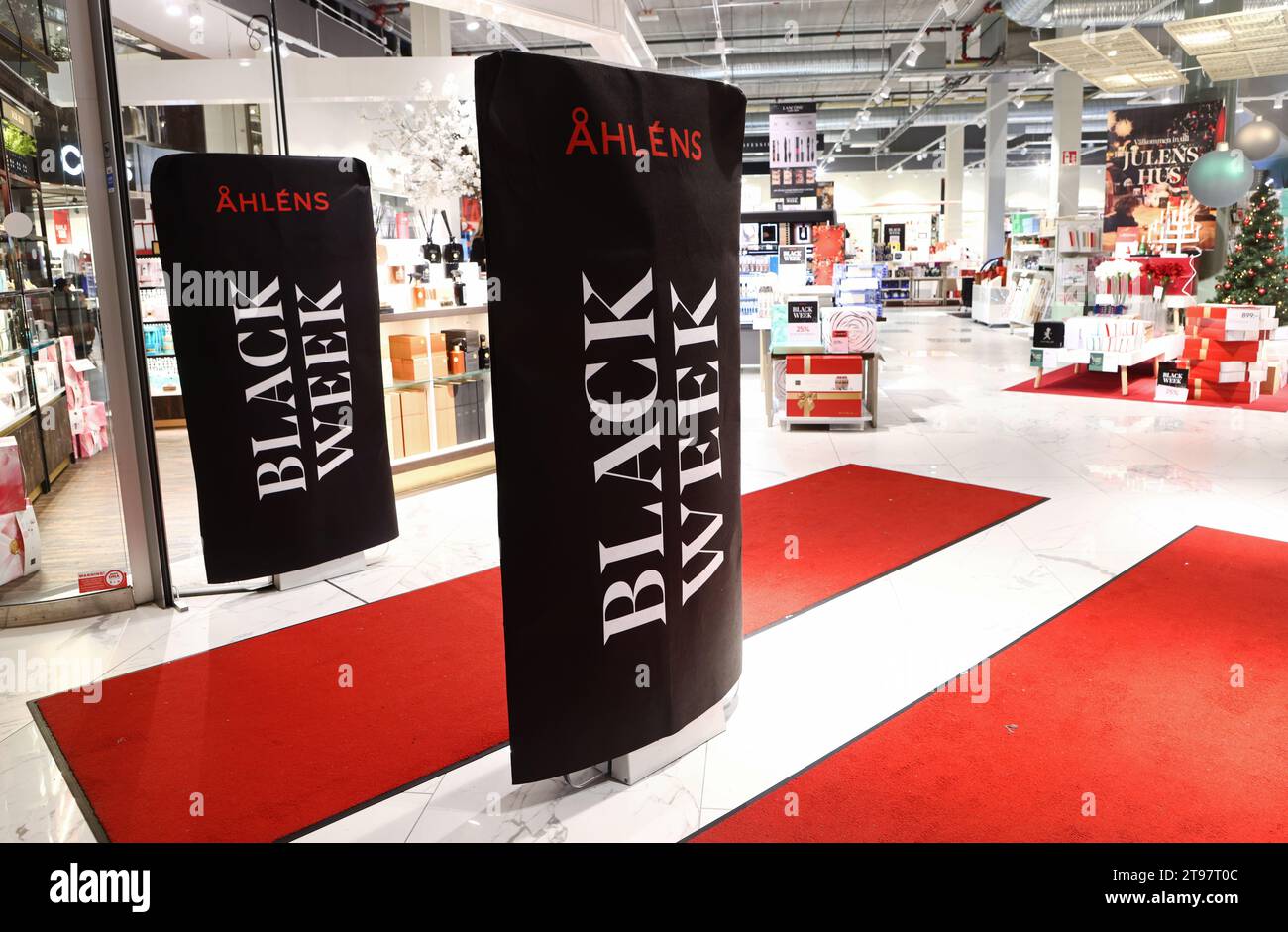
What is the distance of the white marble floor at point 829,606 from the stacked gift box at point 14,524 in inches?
17.1

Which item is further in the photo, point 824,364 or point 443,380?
point 824,364

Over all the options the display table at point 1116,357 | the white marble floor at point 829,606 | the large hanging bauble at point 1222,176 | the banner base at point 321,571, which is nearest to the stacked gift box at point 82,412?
the white marble floor at point 829,606

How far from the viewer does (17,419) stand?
4.52 meters

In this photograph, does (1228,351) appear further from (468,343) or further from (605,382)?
(605,382)

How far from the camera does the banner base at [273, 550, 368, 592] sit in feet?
13.4

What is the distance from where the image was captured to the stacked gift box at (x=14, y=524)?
13.0ft

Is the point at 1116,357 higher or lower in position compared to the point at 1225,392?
higher

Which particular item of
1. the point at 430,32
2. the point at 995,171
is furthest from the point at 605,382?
the point at 995,171

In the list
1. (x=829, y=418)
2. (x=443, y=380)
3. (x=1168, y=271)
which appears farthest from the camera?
(x=1168, y=271)

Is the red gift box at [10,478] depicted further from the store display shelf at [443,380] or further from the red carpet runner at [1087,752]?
the red carpet runner at [1087,752]

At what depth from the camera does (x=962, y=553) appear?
4.36 meters

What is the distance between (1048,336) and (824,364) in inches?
142

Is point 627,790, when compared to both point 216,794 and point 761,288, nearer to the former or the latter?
point 216,794
